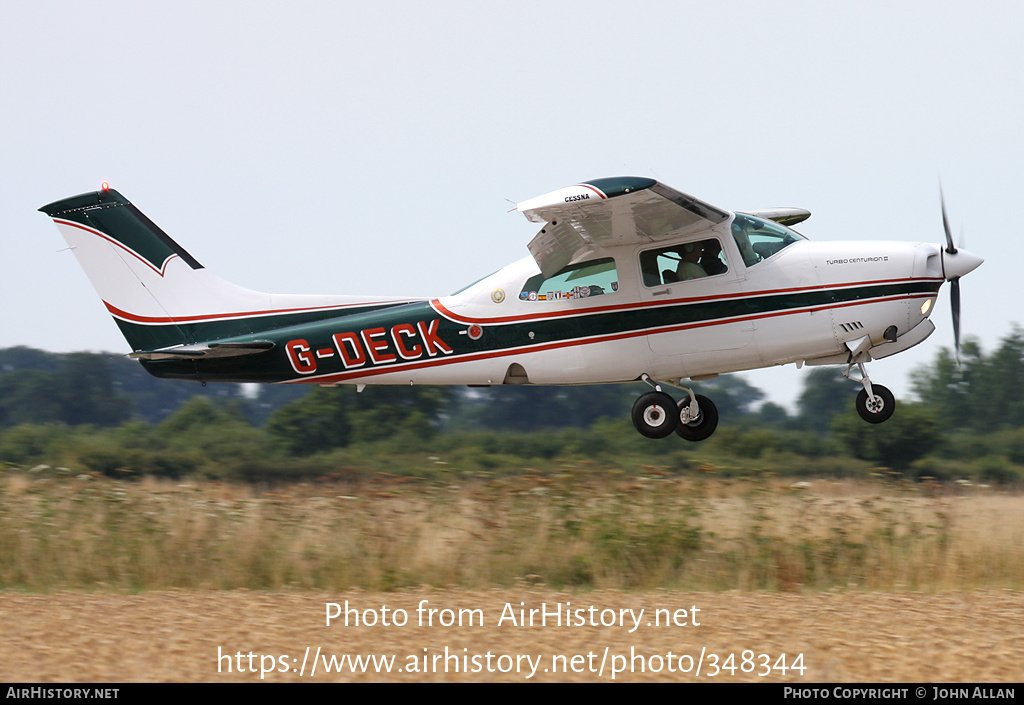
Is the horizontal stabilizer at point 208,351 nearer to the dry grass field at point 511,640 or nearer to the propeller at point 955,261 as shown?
the dry grass field at point 511,640

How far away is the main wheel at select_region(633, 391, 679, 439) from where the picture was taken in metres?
13.0

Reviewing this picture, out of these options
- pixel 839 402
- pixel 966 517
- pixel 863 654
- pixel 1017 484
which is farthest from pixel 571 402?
pixel 863 654

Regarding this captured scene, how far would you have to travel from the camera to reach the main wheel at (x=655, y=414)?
13.0 meters

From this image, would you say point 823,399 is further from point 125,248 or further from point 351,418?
point 125,248

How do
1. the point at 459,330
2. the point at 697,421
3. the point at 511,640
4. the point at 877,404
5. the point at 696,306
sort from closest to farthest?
1. the point at 511,640
2. the point at 696,306
3. the point at 877,404
4. the point at 459,330
5. the point at 697,421

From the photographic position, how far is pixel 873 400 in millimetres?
12297

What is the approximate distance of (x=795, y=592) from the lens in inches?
509

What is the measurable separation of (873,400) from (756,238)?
2.29 meters

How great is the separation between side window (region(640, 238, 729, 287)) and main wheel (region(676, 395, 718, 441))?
173 cm

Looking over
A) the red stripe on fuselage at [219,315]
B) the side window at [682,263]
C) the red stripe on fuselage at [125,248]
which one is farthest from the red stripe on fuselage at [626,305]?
the red stripe on fuselage at [125,248]

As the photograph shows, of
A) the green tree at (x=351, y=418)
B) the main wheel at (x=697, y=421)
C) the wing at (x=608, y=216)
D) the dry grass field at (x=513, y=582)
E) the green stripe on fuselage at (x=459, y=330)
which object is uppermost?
the wing at (x=608, y=216)

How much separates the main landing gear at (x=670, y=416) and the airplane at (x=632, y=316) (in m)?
0.02

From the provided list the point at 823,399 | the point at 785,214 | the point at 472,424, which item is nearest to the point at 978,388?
the point at 823,399

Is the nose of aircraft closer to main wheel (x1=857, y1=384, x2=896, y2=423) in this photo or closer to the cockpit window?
main wheel (x1=857, y1=384, x2=896, y2=423)
